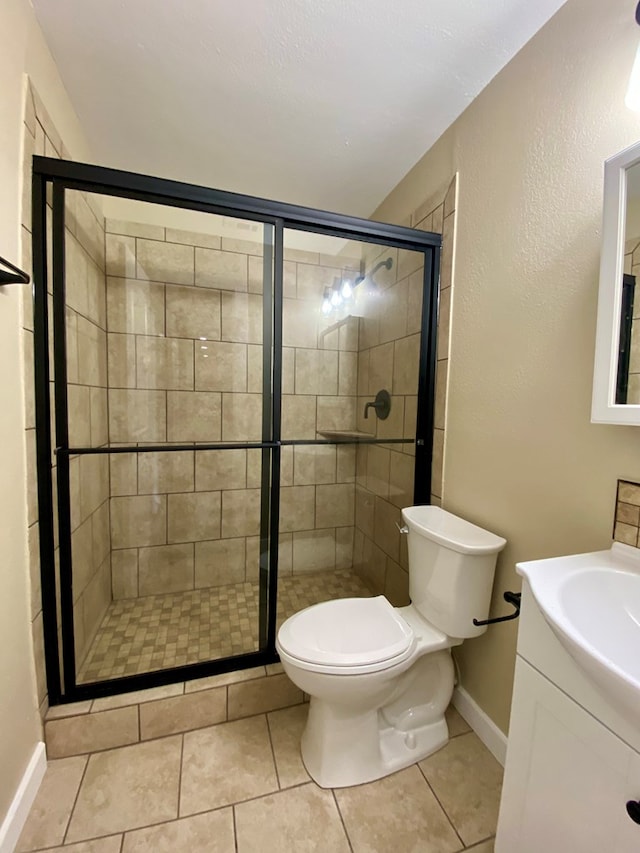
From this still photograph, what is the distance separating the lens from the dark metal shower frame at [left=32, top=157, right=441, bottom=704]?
4.00 feet

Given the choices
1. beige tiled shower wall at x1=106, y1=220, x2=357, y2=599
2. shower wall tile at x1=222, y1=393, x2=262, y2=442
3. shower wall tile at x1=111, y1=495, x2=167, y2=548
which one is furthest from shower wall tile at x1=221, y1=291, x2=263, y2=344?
shower wall tile at x1=111, y1=495, x2=167, y2=548

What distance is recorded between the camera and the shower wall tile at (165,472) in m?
2.09

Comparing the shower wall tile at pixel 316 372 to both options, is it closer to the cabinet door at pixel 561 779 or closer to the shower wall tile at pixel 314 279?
the shower wall tile at pixel 314 279

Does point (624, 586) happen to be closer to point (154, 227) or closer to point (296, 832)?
point (296, 832)

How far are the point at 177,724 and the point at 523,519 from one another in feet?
4.83

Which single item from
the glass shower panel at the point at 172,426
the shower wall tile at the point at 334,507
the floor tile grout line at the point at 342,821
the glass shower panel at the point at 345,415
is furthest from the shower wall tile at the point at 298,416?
the floor tile grout line at the point at 342,821

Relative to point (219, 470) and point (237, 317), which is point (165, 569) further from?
point (237, 317)

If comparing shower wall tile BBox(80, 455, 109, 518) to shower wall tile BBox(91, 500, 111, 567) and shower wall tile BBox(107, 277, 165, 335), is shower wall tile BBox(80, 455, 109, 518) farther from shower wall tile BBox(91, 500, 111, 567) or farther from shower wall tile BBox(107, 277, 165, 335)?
shower wall tile BBox(107, 277, 165, 335)

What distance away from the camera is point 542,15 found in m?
1.10

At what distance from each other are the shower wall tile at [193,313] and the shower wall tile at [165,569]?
128 centimetres

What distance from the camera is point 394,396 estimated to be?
1.91 metres

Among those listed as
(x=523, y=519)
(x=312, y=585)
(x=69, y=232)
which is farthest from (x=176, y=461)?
(x=523, y=519)

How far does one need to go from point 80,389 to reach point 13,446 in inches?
19.9

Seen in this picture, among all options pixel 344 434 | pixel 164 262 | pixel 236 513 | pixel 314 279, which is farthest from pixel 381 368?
pixel 164 262
